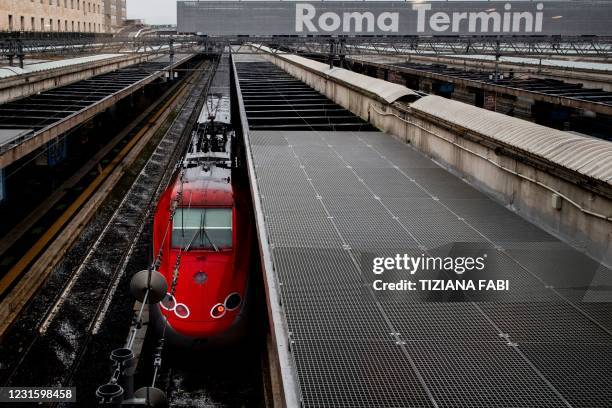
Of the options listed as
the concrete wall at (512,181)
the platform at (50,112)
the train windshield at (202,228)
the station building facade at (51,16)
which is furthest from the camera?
the station building facade at (51,16)

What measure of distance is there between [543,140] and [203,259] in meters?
7.39

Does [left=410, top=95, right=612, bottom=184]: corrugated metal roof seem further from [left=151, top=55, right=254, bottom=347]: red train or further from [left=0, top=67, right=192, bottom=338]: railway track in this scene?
[left=0, top=67, right=192, bottom=338]: railway track

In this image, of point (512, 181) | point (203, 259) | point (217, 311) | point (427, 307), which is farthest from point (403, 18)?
point (427, 307)

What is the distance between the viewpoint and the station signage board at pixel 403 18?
182ft

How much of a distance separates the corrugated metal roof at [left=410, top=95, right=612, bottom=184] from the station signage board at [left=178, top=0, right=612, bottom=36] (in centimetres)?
3809

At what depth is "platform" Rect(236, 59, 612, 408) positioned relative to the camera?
24.1 feet

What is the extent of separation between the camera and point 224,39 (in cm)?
4384

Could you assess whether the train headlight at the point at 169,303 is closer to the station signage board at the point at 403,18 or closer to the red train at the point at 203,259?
the red train at the point at 203,259

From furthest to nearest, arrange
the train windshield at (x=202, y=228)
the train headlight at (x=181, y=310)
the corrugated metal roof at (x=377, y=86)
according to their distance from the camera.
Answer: the corrugated metal roof at (x=377, y=86) < the train windshield at (x=202, y=228) < the train headlight at (x=181, y=310)

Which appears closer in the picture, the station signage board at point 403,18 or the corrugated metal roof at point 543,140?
the corrugated metal roof at point 543,140

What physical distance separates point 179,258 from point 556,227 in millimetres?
7102

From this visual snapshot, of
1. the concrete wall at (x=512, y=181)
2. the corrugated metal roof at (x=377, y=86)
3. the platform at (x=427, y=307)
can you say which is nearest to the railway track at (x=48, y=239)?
the platform at (x=427, y=307)

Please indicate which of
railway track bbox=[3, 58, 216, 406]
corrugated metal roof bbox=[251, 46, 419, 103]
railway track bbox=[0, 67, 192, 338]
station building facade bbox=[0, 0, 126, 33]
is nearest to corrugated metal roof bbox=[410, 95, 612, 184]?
corrugated metal roof bbox=[251, 46, 419, 103]

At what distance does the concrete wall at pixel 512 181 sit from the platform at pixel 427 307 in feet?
1.06
